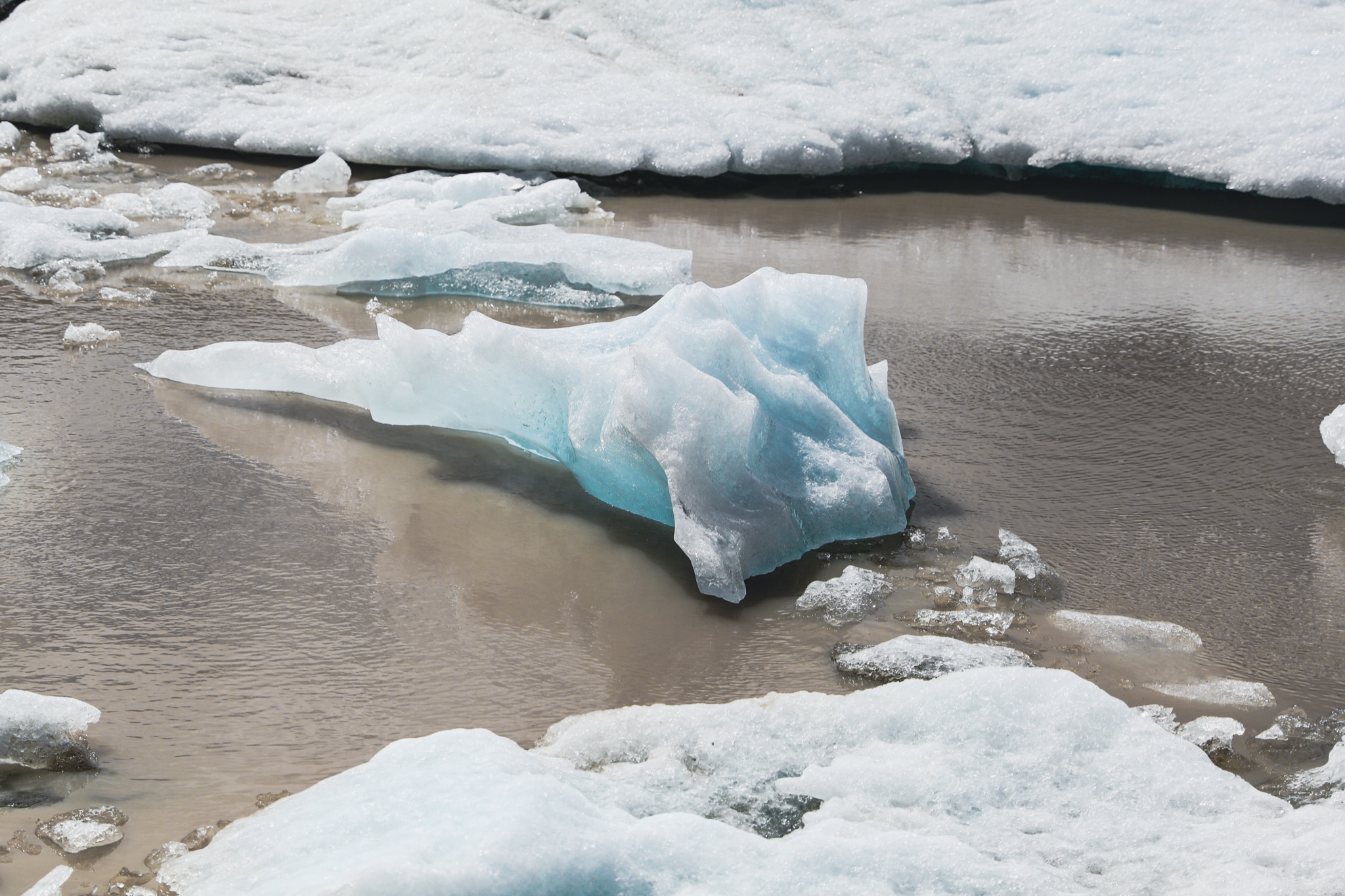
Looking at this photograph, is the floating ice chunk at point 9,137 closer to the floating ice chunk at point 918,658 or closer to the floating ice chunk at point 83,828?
the floating ice chunk at point 83,828

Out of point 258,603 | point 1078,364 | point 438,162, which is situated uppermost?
point 438,162

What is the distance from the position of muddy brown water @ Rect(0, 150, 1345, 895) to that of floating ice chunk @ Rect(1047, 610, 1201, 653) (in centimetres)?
5

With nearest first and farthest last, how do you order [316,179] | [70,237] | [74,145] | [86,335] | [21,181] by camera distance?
[86,335]
[70,237]
[21,181]
[316,179]
[74,145]

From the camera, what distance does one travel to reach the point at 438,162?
21.6ft

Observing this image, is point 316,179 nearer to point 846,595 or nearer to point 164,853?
point 846,595

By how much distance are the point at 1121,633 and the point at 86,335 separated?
3169mm

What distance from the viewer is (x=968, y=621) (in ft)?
8.30

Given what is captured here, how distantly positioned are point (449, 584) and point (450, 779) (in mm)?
893

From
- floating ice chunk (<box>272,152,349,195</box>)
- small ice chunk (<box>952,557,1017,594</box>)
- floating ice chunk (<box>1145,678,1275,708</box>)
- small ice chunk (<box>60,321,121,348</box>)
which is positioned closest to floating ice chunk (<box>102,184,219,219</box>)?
floating ice chunk (<box>272,152,349,195</box>)

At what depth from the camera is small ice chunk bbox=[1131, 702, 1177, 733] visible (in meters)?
2.19

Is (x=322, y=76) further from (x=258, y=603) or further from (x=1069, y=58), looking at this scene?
(x=258, y=603)

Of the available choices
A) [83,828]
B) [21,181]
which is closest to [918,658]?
[83,828]

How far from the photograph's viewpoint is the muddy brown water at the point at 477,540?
2.20 meters

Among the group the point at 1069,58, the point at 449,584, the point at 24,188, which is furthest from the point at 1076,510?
the point at 24,188
